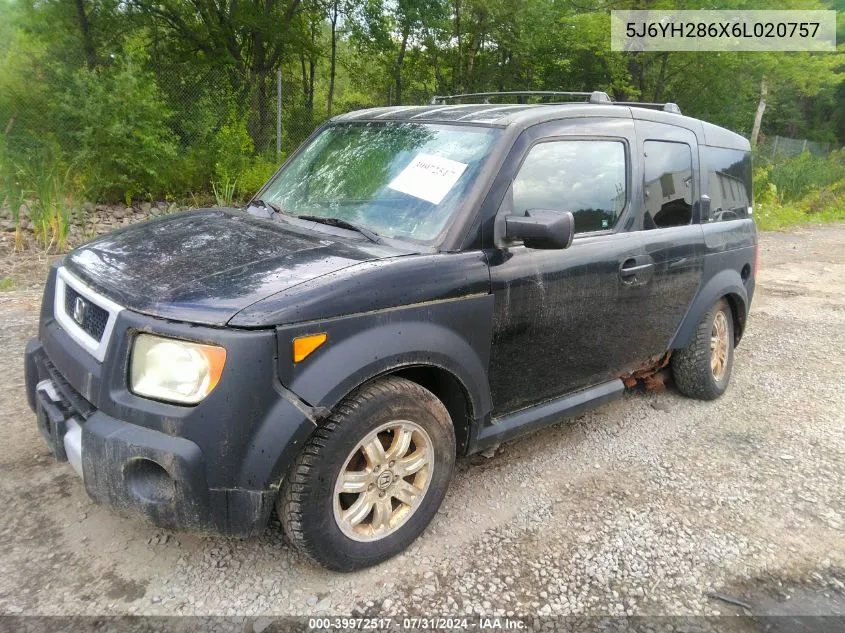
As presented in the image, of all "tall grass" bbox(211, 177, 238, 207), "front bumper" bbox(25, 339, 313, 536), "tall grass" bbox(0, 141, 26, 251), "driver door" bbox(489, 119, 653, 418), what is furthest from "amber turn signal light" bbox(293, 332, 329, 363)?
"tall grass" bbox(211, 177, 238, 207)

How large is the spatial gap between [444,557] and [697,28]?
17559 mm

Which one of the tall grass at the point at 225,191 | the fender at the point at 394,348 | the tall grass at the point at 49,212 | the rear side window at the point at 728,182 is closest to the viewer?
the fender at the point at 394,348

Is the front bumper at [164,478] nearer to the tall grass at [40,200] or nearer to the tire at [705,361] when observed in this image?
the tire at [705,361]

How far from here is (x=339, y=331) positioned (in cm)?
234

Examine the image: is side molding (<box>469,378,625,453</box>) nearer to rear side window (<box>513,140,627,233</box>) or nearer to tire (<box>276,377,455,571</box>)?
tire (<box>276,377,455,571</box>)

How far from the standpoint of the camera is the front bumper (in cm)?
216

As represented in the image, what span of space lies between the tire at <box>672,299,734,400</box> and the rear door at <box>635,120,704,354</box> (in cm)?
36

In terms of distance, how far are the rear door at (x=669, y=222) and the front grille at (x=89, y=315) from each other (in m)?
2.68

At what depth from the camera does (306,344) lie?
225 centimetres

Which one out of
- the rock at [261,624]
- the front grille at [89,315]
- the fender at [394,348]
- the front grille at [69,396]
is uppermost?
the front grille at [89,315]

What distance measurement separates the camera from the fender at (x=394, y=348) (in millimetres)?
2260

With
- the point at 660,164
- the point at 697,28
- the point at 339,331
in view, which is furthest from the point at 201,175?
the point at 697,28

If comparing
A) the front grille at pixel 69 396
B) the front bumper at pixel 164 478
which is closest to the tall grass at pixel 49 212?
the front grille at pixel 69 396

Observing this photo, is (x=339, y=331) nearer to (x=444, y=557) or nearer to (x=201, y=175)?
(x=444, y=557)
